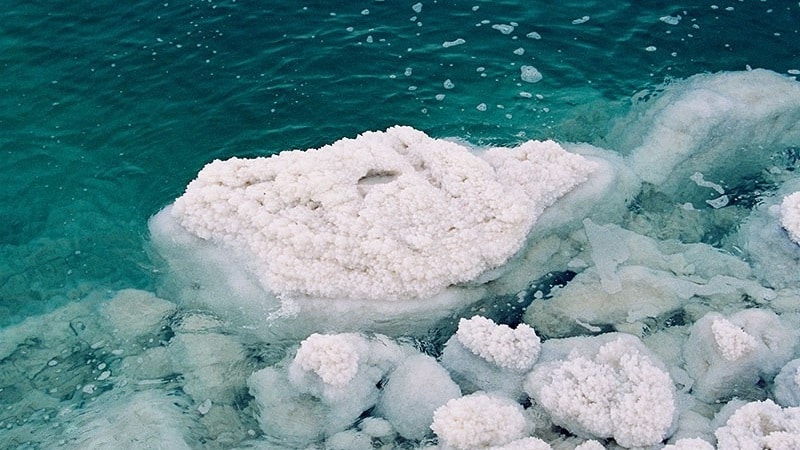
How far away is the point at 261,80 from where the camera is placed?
413 inches

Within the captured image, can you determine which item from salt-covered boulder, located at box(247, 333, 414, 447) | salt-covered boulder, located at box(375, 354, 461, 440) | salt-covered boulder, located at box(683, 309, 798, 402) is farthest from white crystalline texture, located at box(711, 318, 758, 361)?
salt-covered boulder, located at box(247, 333, 414, 447)

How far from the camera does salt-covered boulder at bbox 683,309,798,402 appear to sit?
6.21 metres

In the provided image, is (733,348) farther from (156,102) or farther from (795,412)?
(156,102)

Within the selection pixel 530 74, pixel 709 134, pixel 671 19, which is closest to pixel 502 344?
pixel 709 134

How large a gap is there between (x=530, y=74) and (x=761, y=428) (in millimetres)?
6065

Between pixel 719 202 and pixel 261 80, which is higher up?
pixel 261 80

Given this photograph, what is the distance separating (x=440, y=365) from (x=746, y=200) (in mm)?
4265

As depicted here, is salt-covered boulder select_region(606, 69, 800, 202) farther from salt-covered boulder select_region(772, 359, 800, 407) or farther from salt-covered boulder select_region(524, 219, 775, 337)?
salt-covered boulder select_region(772, 359, 800, 407)

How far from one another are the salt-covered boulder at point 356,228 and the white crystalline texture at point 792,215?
2.00 metres

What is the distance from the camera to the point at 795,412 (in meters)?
5.53

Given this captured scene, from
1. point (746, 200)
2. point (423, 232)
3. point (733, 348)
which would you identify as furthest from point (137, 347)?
point (746, 200)

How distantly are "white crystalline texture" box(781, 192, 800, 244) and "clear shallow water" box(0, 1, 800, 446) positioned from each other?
251cm

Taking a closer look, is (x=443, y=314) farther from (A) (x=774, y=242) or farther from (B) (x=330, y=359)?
(A) (x=774, y=242)

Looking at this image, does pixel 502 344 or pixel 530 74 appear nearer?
pixel 502 344
